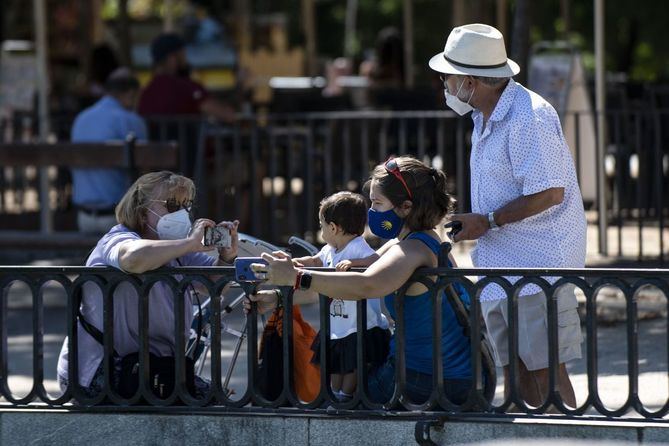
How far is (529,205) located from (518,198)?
59 mm

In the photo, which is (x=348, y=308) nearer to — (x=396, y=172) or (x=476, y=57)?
(x=396, y=172)

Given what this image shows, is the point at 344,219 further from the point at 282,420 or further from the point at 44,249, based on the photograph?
the point at 44,249

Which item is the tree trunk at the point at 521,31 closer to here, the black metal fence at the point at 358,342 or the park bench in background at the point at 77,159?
the park bench in background at the point at 77,159

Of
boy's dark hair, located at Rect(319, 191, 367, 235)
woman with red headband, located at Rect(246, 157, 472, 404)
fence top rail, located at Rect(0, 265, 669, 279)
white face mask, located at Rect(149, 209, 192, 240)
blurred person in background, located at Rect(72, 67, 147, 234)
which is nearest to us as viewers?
fence top rail, located at Rect(0, 265, 669, 279)

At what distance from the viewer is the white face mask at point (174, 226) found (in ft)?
18.8

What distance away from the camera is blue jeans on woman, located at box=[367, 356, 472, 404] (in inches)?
215

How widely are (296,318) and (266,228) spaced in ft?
22.8

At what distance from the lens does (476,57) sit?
558 centimetres

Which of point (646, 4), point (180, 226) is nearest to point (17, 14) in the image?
point (646, 4)

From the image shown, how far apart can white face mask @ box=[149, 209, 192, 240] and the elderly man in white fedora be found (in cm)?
111

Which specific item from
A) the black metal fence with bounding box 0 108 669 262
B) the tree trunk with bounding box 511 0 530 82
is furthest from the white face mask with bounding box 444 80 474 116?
the black metal fence with bounding box 0 108 669 262

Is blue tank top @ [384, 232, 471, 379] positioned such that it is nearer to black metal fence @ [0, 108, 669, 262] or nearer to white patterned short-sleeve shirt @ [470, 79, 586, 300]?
white patterned short-sleeve shirt @ [470, 79, 586, 300]

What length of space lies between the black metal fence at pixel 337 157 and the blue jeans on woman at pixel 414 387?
5242 mm

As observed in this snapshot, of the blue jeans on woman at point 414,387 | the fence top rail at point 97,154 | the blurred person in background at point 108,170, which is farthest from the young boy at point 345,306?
the blurred person in background at point 108,170
